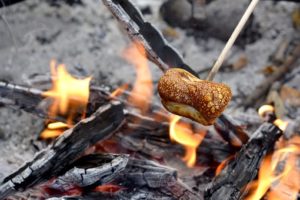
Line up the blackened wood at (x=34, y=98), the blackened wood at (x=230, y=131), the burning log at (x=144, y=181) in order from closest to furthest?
the burning log at (x=144, y=181), the blackened wood at (x=230, y=131), the blackened wood at (x=34, y=98)

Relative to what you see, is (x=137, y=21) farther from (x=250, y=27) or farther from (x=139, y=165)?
(x=250, y=27)

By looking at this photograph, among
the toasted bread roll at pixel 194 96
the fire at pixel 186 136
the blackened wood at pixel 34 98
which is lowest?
the fire at pixel 186 136

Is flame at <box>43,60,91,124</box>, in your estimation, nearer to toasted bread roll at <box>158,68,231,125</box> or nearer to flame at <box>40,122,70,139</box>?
flame at <box>40,122,70,139</box>

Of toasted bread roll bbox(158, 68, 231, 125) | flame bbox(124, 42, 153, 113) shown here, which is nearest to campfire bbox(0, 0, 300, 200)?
toasted bread roll bbox(158, 68, 231, 125)

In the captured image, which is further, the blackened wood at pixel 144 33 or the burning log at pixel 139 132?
the burning log at pixel 139 132

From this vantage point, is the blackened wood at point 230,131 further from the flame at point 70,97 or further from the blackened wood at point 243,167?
the flame at point 70,97

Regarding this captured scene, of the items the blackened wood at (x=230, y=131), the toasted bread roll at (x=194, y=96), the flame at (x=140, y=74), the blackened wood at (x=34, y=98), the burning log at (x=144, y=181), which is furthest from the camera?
the flame at (x=140, y=74)

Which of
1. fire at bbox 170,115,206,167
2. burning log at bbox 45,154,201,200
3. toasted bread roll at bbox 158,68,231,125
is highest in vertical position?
toasted bread roll at bbox 158,68,231,125

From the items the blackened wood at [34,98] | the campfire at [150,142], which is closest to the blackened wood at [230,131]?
the campfire at [150,142]
